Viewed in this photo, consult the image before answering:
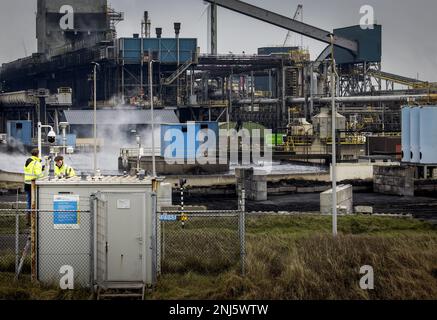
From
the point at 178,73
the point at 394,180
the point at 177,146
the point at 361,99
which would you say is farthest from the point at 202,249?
the point at 178,73

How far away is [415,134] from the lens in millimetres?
43406

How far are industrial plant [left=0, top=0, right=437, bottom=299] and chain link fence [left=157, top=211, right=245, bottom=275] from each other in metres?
0.06

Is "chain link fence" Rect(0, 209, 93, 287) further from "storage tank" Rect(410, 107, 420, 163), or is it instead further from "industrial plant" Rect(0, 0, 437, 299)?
"storage tank" Rect(410, 107, 420, 163)

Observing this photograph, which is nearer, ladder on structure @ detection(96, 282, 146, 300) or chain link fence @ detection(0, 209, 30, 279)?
ladder on structure @ detection(96, 282, 146, 300)

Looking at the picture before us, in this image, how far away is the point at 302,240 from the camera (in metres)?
17.1

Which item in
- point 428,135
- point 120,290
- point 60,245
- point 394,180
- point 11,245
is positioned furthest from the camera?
point 428,135

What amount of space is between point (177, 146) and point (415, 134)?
17.0 meters

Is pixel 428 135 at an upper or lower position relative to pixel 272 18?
lower

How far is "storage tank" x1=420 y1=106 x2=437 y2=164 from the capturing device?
42312 mm

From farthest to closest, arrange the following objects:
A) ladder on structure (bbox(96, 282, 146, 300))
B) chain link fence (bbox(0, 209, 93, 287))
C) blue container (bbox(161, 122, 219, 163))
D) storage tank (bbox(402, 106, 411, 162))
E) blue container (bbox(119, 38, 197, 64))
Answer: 1. blue container (bbox(119, 38, 197, 64))
2. blue container (bbox(161, 122, 219, 163))
3. storage tank (bbox(402, 106, 411, 162))
4. chain link fence (bbox(0, 209, 93, 287))
5. ladder on structure (bbox(96, 282, 146, 300))

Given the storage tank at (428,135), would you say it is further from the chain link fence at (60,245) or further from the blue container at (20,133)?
the blue container at (20,133)

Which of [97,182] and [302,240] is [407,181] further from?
[97,182]

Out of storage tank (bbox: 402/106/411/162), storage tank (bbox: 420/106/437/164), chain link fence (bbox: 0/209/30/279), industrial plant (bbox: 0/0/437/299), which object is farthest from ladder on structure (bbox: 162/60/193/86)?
chain link fence (bbox: 0/209/30/279)

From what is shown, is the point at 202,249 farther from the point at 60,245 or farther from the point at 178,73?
the point at 178,73
